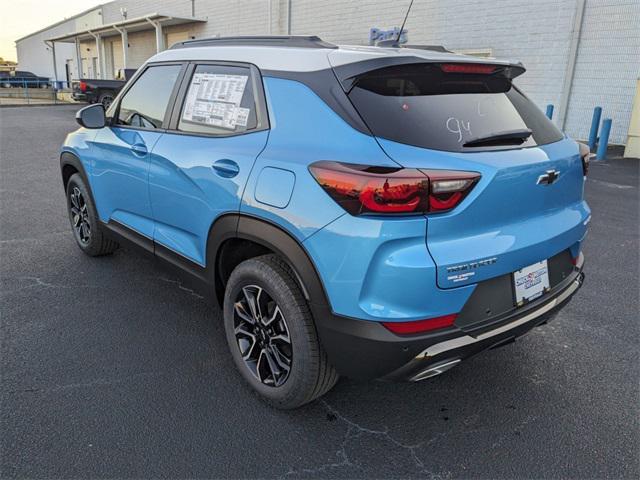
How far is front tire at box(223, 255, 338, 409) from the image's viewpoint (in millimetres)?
2248

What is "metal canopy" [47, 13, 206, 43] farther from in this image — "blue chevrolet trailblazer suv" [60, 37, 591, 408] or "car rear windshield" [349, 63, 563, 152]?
"car rear windshield" [349, 63, 563, 152]

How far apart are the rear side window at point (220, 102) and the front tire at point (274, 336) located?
747 mm

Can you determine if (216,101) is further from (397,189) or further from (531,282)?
(531,282)

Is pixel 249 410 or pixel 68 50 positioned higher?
pixel 68 50

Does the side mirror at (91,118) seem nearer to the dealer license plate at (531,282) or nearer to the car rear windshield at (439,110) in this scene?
the car rear windshield at (439,110)

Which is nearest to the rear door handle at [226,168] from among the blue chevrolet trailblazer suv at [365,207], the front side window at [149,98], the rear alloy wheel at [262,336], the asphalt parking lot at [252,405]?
the blue chevrolet trailblazer suv at [365,207]

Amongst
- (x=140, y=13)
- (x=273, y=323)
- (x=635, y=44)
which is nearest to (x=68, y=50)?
(x=140, y=13)

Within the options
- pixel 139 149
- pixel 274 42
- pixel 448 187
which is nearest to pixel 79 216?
pixel 139 149

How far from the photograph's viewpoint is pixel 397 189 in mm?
1901

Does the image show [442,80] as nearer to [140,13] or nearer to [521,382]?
[521,382]

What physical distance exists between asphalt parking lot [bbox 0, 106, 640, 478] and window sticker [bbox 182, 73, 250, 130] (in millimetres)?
1390

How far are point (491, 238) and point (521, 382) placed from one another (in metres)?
1.17

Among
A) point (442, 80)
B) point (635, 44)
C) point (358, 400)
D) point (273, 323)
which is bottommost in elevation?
point (358, 400)

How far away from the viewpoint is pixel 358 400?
104 inches
